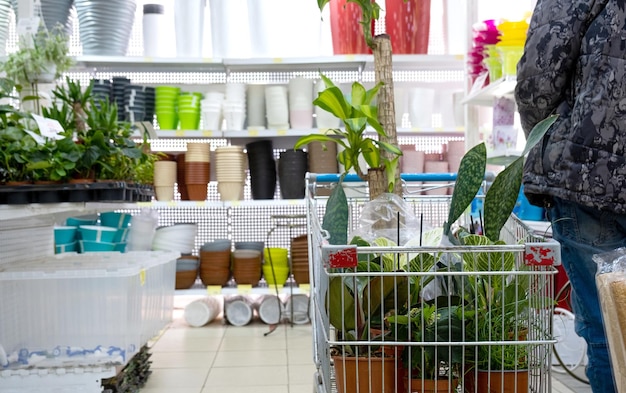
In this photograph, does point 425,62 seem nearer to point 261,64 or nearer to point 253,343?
point 261,64

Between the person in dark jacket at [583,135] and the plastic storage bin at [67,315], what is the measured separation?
133 centimetres

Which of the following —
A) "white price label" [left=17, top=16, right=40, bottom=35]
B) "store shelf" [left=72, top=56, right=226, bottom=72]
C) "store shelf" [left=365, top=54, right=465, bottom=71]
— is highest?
"store shelf" [left=72, top=56, right=226, bottom=72]

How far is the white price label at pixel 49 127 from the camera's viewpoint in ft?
7.27

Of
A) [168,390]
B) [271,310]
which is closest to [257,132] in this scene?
[271,310]

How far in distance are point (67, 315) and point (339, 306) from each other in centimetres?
139

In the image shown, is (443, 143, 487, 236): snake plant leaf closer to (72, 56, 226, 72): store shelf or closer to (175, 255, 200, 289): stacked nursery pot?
(175, 255, 200, 289): stacked nursery pot

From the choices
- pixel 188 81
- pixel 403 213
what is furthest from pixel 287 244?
pixel 403 213

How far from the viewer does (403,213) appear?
4.35ft

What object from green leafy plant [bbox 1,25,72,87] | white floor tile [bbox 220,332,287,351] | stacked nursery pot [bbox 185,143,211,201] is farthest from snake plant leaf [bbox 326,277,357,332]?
stacked nursery pot [bbox 185,143,211,201]

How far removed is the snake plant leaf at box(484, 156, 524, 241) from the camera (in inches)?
43.8

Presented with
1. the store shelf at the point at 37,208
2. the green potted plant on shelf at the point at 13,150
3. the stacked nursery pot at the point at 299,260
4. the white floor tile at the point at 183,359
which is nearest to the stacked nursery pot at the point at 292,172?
the stacked nursery pot at the point at 299,260

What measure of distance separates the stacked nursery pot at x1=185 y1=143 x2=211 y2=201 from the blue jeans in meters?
2.98

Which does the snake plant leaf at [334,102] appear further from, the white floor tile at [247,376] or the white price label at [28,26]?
the white price label at [28,26]

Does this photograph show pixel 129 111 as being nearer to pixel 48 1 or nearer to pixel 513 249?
pixel 48 1
